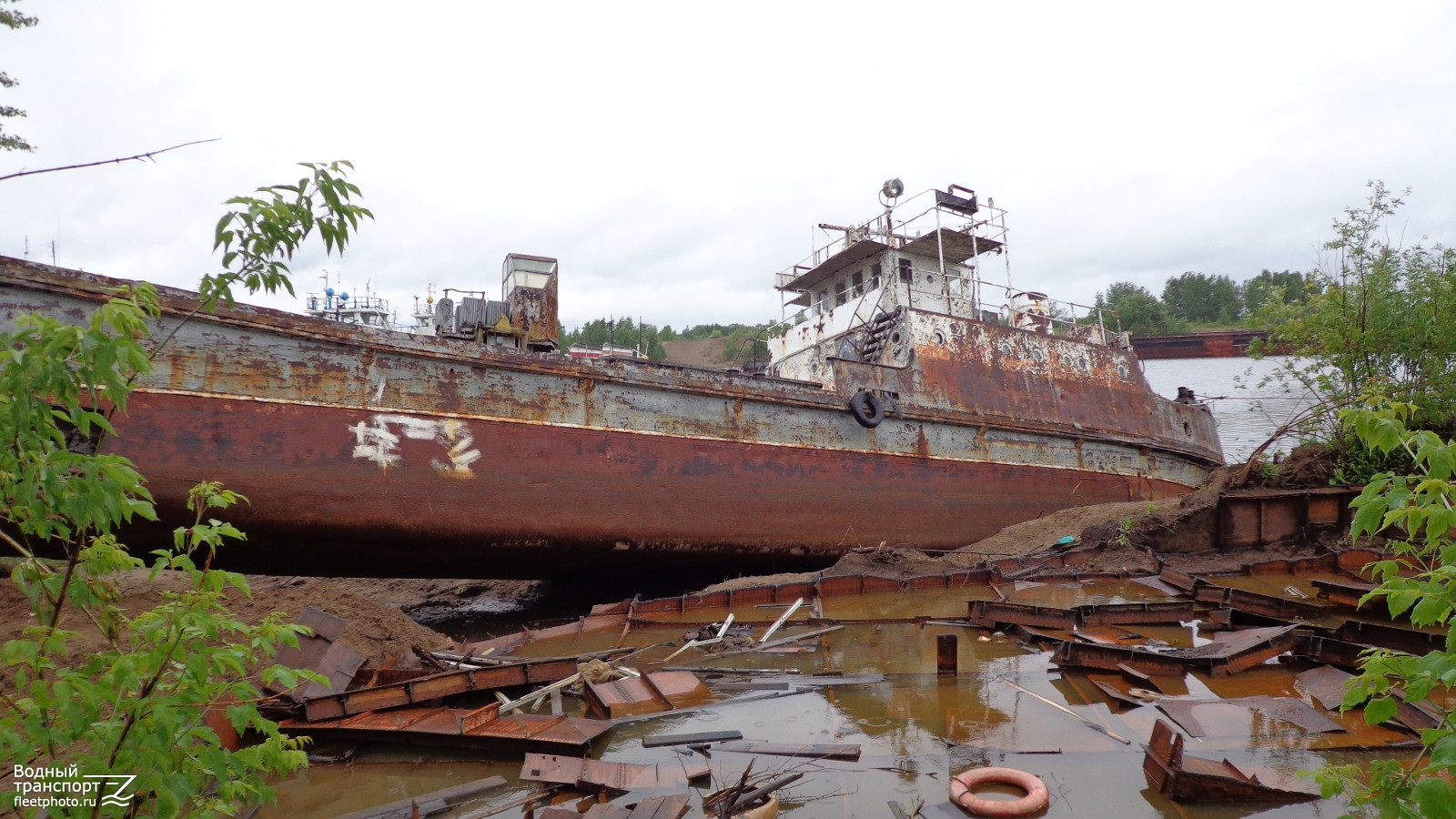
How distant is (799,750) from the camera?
148 inches

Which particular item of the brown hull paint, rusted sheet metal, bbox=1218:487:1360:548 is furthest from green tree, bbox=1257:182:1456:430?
the brown hull paint

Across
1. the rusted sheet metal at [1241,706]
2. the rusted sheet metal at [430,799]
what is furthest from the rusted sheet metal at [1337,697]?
the rusted sheet metal at [430,799]

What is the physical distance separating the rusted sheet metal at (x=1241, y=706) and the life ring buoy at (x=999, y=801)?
1.24m

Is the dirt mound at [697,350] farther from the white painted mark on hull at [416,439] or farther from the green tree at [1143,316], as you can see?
the white painted mark on hull at [416,439]

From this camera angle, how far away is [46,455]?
5.84 feet

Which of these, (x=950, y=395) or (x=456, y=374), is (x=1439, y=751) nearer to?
(x=456, y=374)

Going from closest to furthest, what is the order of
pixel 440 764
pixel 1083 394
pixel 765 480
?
pixel 440 764, pixel 765 480, pixel 1083 394

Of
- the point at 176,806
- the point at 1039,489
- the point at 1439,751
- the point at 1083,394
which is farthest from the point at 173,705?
the point at 1083,394

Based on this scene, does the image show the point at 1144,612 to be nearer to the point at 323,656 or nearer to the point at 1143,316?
the point at 323,656

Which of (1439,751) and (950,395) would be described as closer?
(1439,751)

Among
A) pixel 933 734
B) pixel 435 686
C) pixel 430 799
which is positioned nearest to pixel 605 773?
pixel 430 799

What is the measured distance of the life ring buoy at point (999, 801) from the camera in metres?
2.97

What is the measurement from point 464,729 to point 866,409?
7641 mm

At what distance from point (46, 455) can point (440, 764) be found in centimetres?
275
